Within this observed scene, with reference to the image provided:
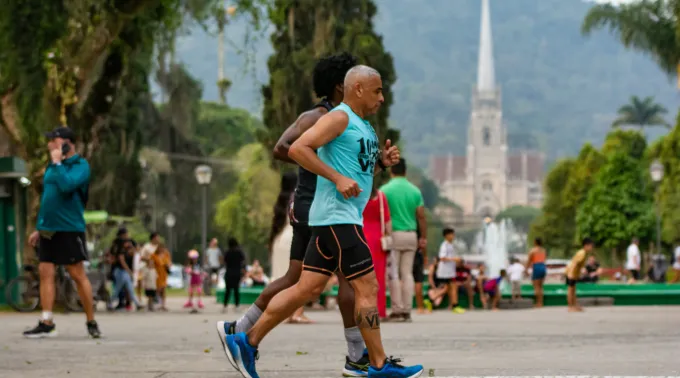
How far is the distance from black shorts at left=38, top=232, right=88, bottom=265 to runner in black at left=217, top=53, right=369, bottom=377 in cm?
349

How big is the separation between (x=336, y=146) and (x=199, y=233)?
6875cm

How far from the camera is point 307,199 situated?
8234 millimetres

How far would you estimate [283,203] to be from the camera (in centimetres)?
1595

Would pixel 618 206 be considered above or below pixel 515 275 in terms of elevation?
above

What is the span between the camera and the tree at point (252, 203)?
6272cm

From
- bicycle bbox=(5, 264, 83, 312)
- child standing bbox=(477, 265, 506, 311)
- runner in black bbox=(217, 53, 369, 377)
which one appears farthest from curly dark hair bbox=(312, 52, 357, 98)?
child standing bbox=(477, 265, 506, 311)

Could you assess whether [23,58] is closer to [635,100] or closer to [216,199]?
[216,199]

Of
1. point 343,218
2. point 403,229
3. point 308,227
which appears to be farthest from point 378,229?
point 343,218

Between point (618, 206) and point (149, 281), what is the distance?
209ft

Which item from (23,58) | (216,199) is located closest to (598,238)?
(216,199)

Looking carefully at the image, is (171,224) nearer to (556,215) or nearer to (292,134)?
(556,215)

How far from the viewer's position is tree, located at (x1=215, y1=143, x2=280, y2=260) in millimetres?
62719

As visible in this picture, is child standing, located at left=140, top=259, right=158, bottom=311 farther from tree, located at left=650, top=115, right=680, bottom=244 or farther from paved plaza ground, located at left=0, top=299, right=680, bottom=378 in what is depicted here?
tree, located at left=650, top=115, right=680, bottom=244

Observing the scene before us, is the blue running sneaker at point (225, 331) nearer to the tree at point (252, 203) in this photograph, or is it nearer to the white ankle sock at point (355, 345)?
the white ankle sock at point (355, 345)
